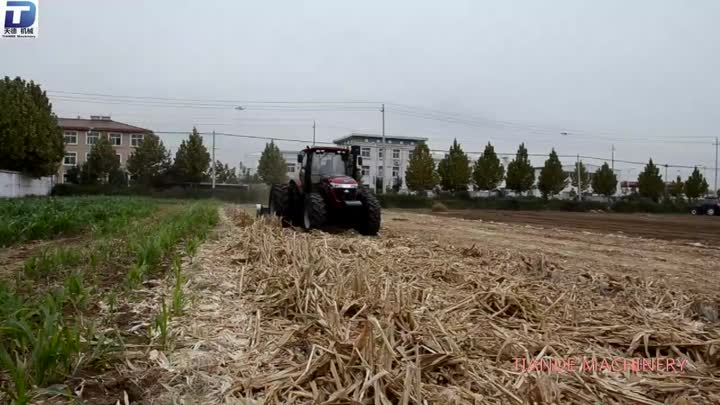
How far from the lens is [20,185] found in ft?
117

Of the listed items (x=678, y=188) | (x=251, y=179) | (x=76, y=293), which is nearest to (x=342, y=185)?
(x=76, y=293)

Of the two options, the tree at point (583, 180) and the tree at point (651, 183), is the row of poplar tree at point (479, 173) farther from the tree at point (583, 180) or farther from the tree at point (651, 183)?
the tree at point (583, 180)

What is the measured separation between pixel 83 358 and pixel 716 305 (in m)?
5.60

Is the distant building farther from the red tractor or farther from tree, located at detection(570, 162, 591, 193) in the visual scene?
tree, located at detection(570, 162, 591, 193)

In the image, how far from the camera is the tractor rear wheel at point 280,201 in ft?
43.3

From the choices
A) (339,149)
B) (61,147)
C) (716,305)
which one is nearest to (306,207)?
(339,149)

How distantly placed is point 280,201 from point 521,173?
50.1m

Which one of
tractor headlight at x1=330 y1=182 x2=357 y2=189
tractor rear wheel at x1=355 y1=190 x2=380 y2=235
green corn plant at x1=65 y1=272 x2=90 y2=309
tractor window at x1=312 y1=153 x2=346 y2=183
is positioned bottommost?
green corn plant at x1=65 y1=272 x2=90 y2=309

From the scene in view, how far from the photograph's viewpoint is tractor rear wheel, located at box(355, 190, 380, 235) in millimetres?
11242

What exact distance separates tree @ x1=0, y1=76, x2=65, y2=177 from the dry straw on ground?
3640 centimetres

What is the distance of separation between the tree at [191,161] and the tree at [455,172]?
83.6 ft

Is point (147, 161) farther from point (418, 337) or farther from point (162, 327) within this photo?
point (418, 337)

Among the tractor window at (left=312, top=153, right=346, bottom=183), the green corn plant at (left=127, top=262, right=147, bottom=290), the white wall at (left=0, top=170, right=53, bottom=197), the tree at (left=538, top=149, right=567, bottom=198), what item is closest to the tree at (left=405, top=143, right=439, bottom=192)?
the tree at (left=538, top=149, right=567, bottom=198)

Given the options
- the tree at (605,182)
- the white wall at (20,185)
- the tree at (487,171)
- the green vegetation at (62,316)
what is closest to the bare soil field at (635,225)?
the green vegetation at (62,316)
